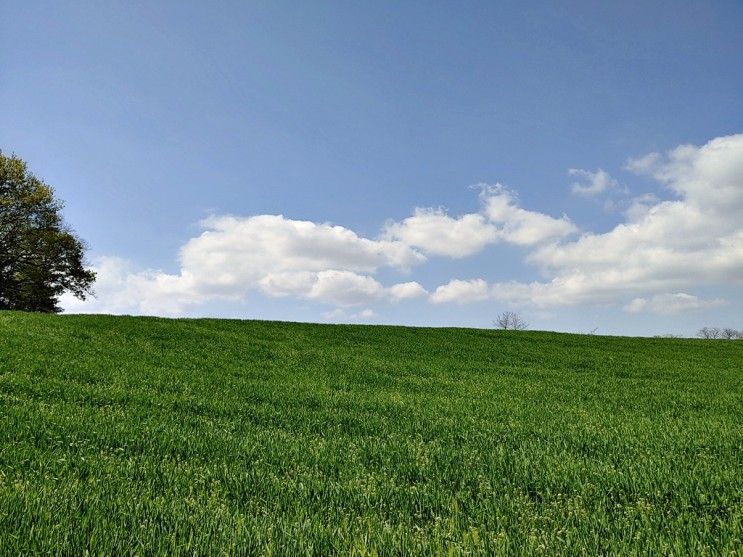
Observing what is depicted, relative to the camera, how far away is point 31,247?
160ft

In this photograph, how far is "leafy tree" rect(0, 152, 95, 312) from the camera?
48469 mm

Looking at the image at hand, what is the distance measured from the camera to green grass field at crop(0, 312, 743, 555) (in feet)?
13.9

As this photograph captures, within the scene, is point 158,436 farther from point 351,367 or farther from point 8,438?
point 351,367

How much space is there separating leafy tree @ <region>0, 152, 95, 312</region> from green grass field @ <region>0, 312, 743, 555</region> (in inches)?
1503

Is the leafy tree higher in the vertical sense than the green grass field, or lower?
higher

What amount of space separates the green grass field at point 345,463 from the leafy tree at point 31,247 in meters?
38.2

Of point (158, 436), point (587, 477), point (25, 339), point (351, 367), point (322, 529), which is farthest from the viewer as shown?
point (351, 367)

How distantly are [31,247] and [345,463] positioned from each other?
53369 millimetres

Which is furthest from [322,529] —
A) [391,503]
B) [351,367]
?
[351,367]

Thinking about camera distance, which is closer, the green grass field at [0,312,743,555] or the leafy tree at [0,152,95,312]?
the green grass field at [0,312,743,555]

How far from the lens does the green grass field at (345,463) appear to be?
4223 millimetres

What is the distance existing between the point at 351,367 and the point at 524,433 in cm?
1101

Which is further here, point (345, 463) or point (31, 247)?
point (31, 247)

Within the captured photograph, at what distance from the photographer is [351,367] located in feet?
64.0
